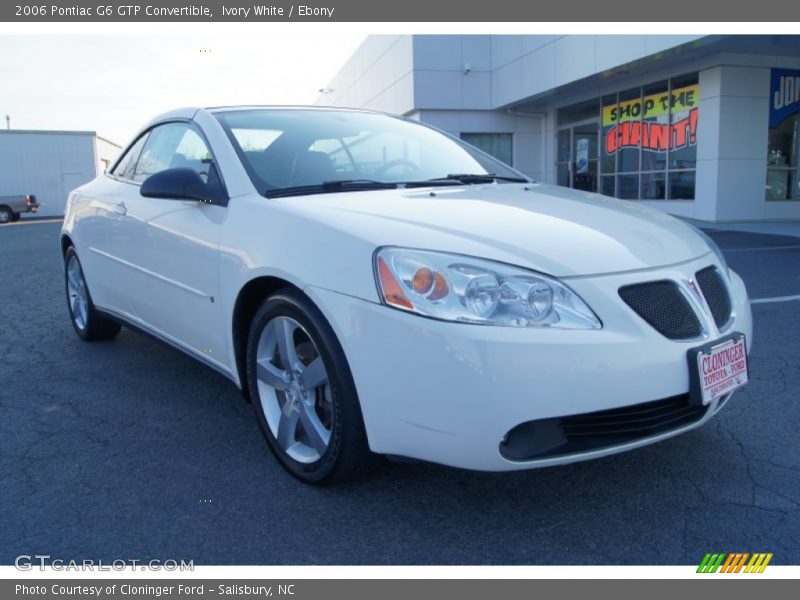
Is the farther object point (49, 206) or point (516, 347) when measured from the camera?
point (49, 206)

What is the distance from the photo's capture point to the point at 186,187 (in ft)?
10.00

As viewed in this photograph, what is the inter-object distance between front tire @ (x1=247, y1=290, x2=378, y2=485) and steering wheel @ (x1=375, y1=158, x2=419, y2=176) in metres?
1.05

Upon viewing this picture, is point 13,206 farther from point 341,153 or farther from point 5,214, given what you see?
point 341,153

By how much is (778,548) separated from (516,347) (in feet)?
3.45

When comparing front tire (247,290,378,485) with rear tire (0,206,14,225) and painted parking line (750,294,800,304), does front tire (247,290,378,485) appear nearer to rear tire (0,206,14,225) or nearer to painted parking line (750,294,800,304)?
painted parking line (750,294,800,304)

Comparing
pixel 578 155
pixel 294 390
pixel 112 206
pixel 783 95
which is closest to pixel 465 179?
pixel 294 390

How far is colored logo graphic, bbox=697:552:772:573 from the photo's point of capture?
2.07 meters

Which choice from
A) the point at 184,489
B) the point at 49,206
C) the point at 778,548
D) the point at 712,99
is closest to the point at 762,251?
the point at 712,99

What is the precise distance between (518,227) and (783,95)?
563 inches

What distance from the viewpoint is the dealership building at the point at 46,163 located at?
33844mm

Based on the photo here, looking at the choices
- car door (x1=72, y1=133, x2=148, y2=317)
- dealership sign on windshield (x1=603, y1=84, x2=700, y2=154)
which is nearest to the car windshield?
car door (x1=72, y1=133, x2=148, y2=317)

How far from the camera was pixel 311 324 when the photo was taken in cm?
243

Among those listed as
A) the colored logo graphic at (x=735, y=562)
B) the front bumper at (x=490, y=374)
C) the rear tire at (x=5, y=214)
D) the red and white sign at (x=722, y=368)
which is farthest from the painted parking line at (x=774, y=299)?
the rear tire at (x=5, y=214)

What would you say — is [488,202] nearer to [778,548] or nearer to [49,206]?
[778,548]
